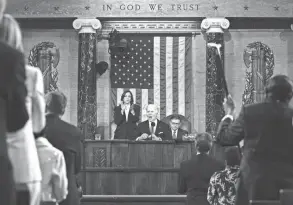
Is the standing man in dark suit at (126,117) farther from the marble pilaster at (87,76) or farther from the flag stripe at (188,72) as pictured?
the flag stripe at (188,72)

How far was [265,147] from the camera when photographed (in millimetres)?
5520

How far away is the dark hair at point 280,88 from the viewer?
562 cm

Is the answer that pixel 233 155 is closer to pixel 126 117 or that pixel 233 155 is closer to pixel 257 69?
pixel 126 117

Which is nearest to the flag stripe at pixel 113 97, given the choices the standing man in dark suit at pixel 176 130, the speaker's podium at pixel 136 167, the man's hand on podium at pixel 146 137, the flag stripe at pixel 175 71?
the flag stripe at pixel 175 71

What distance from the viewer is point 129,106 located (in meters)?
16.0

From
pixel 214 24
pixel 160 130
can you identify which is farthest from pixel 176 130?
pixel 214 24

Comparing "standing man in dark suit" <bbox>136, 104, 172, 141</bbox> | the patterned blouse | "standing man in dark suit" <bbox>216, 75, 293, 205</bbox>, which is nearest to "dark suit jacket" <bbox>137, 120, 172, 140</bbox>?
"standing man in dark suit" <bbox>136, 104, 172, 141</bbox>

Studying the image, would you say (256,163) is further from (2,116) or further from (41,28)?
(41,28)

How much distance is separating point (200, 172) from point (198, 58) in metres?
10.2

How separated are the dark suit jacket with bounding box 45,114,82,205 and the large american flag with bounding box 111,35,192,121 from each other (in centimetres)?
1089

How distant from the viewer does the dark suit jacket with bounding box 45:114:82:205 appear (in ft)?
20.4

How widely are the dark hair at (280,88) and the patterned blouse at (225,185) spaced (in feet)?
3.79

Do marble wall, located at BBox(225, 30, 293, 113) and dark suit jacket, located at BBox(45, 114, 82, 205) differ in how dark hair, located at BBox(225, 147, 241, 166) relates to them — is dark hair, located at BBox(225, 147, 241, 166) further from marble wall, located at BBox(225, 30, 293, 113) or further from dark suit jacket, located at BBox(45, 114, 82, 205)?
marble wall, located at BBox(225, 30, 293, 113)

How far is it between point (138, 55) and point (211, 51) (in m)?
1.74
